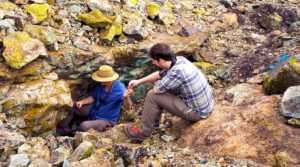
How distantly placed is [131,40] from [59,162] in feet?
16.4

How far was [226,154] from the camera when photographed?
18.5 ft

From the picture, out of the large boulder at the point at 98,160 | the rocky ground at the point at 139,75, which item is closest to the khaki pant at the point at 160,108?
the rocky ground at the point at 139,75

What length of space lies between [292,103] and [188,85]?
6.18ft

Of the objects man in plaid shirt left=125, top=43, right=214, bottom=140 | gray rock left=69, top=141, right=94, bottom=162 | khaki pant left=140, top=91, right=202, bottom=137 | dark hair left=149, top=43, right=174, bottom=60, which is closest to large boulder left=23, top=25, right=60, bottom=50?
man in plaid shirt left=125, top=43, right=214, bottom=140

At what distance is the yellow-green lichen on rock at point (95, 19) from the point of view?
29.2 feet

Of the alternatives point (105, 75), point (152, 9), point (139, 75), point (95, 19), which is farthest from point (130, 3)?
point (105, 75)

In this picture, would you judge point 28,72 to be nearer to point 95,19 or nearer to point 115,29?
point 95,19

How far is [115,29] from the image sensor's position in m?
9.14

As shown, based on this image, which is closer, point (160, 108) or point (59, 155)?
point (59, 155)

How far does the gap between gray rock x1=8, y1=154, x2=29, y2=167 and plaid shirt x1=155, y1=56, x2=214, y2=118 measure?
8.20ft

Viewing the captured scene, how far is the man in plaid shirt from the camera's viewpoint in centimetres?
582

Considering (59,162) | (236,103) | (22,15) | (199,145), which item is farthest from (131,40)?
(59,162)

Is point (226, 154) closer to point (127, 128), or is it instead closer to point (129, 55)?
point (127, 128)

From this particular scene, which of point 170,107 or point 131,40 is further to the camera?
point 131,40
